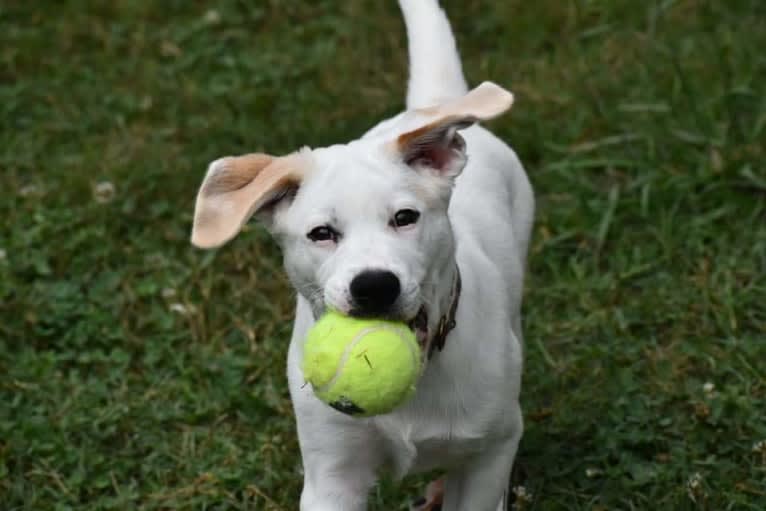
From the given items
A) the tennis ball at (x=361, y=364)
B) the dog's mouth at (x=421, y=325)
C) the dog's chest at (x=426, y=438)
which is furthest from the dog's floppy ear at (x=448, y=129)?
the dog's chest at (x=426, y=438)

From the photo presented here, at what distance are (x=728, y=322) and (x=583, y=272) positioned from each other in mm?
654

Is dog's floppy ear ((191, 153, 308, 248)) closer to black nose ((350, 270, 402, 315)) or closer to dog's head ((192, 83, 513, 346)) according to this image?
dog's head ((192, 83, 513, 346))

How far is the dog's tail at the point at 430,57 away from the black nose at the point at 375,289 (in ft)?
4.59

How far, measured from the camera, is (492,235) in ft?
14.6

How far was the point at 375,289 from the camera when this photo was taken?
134 inches

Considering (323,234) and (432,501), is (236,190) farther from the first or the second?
(432,501)

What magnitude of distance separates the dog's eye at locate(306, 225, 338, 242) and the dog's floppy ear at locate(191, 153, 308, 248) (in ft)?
0.47

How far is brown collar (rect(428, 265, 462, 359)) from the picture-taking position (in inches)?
150

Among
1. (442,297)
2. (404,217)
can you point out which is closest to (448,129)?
(404,217)

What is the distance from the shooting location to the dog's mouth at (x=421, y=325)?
3648 millimetres

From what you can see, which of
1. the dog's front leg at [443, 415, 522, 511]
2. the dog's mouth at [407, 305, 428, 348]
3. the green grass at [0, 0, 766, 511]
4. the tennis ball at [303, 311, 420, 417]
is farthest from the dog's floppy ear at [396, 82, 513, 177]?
the green grass at [0, 0, 766, 511]

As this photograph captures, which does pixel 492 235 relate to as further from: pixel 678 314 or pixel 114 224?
pixel 114 224

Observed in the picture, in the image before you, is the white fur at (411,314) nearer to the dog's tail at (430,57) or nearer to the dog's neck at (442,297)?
the dog's neck at (442,297)

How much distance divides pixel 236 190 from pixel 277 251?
2400 millimetres
